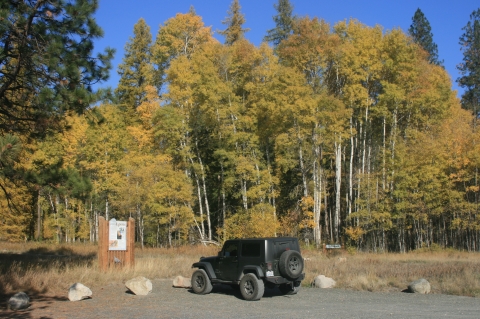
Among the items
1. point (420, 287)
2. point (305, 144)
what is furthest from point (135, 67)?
point (420, 287)

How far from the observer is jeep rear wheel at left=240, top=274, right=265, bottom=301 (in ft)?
45.7

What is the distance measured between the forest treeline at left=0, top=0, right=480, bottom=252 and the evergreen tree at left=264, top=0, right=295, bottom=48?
1400 cm

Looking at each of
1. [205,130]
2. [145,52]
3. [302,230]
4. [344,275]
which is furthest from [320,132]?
[145,52]

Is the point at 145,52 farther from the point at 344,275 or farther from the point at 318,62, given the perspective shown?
the point at 344,275

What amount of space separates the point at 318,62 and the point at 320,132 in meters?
5.89

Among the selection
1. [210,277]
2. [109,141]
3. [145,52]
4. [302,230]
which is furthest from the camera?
[145,52]

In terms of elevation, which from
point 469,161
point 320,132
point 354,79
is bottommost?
point 469,161

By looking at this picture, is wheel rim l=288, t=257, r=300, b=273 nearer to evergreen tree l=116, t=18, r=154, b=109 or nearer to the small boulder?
the small boulder

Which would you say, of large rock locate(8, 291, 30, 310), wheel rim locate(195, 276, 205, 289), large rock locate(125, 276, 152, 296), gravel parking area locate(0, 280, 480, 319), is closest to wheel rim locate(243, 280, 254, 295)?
gravel parking area locate(0, 280, 480, 319)

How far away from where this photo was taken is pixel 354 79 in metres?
37.5

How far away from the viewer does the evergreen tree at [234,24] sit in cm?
5509

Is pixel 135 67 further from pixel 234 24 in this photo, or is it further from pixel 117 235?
pixel 117 235

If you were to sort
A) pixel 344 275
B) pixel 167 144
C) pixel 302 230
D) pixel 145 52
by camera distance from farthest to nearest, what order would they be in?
pixel 145 52, pixel 167 144, pixel 302 230, pixel 344 275

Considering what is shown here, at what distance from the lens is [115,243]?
20094mm
